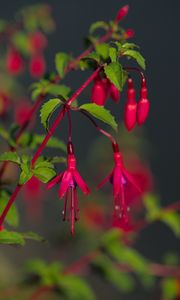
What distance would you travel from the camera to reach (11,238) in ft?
3.36

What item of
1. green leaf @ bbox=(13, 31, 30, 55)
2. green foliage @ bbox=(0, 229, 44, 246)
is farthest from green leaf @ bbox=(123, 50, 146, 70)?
green leaf @ bbox=(13, 31, 30, 55)

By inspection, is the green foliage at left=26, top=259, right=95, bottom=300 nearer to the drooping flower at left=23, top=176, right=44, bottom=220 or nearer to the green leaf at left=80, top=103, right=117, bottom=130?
the drooping flower at left=23, top=176, right=44, bottom=220

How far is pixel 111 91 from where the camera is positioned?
1.12 m

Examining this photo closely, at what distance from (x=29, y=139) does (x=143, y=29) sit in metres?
4.06

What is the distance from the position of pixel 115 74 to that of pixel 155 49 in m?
4.34

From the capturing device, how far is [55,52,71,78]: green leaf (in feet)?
3.99

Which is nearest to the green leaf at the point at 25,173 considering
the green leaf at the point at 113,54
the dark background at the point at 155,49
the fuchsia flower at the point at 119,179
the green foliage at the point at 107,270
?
the fuchsia flower at the point at 119,179

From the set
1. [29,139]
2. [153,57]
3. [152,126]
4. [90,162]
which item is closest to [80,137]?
[152,126]

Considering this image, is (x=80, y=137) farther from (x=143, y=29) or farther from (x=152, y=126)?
(x=143, y=29)

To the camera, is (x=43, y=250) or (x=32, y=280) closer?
(x=32, y=280)

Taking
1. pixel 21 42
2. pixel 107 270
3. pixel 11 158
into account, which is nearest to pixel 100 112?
pixel 11 158

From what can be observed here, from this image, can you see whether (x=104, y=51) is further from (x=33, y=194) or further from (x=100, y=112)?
(x=33, y=194)

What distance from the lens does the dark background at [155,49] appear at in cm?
444

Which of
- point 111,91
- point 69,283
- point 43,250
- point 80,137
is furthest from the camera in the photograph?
point 80,137
